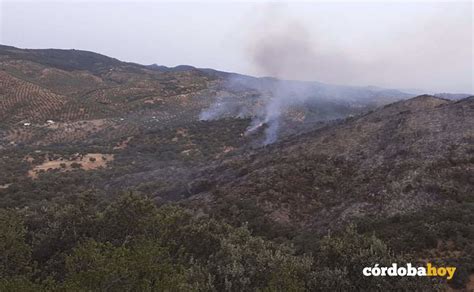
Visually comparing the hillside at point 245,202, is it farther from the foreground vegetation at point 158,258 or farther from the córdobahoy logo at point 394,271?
the córdobahoy logo at point 394,271

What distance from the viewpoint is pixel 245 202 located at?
31203 mm

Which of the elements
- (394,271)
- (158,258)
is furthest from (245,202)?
(394,271)

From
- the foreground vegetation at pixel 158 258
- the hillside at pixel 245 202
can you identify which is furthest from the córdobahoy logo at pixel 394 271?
the hillside at pixel 245 202

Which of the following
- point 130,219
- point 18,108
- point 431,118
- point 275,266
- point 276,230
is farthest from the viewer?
point 18,108

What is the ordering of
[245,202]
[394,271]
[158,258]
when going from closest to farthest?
[394,271], [158,258], [245,202]

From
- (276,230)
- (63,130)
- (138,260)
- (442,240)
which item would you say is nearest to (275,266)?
(138,260)

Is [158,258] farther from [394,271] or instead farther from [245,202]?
[245,202]

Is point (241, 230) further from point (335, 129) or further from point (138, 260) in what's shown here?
point (335, 129)

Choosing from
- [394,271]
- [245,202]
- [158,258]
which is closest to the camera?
[394,271]

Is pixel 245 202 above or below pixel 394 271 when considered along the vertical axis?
below

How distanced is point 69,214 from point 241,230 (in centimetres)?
844

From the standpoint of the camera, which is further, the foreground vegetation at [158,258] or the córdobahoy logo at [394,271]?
the córdobahoy logo at [394,271]

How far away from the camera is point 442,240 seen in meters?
20.5

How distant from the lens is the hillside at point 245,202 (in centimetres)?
1475
